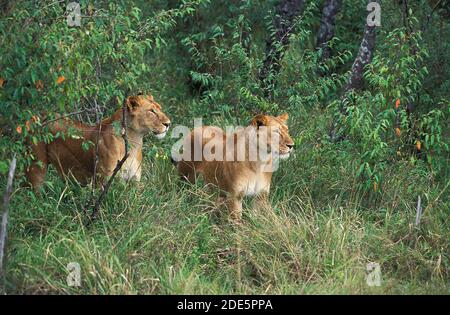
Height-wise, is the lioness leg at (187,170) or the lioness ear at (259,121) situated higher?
the lioness ear at (259,121)

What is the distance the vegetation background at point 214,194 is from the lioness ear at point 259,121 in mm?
745

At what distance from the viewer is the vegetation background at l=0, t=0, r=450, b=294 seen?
286 inches

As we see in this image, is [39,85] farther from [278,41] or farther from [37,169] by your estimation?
[278,41]

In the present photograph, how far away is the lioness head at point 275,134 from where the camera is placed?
8727 millimetres

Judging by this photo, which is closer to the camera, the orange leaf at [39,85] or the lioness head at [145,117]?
the orange leaf at [39,85]

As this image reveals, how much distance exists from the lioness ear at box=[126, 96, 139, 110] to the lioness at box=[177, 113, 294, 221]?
0.89 metres

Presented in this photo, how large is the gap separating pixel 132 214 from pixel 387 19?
5.51m

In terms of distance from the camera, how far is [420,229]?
821cm

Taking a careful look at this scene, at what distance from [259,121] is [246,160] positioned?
Result: 46 centimetres

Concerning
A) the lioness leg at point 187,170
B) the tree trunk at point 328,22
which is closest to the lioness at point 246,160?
the lioness leg at point 187,170

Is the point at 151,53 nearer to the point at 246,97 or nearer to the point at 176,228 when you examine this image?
the point at 246,97

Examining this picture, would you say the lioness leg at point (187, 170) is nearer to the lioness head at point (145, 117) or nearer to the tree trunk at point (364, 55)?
the lioness head at point (145, 117)

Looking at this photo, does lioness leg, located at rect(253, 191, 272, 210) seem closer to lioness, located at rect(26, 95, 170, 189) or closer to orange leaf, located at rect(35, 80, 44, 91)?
lioness, located at rect(26, 95, 170, 189)
